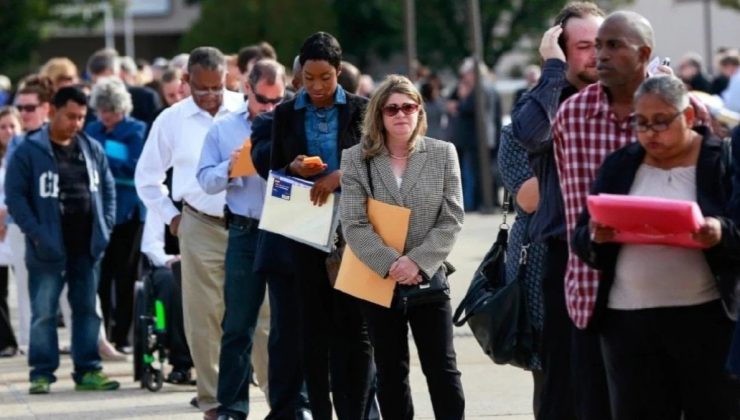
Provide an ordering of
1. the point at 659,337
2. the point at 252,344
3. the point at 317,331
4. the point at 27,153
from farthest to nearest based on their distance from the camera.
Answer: the point at 27,153, the point at 252,344, the point at 317,331, the point at 659,337

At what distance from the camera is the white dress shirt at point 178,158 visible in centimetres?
933

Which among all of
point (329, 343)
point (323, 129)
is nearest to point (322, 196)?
point (323, 129)

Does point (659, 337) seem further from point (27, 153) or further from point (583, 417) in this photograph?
point (27, 153)

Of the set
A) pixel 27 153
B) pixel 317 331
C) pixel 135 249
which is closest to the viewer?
pixel 317 331

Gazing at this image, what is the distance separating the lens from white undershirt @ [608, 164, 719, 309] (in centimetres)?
571

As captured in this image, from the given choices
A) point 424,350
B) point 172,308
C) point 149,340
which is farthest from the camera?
point 172,308

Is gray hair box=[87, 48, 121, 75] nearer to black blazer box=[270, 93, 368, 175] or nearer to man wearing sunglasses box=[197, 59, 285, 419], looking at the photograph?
man wearing sunglasses box=[197, 59, 285, 419]

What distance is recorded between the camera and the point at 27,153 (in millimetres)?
10688

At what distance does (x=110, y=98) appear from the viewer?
40.1 feet

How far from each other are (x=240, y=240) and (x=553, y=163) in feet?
8.49

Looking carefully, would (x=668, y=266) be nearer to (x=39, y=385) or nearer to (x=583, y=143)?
(x=583, y=143)

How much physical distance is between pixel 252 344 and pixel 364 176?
6.21 ft

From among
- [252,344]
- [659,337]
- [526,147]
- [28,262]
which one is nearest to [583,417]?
[659,337]

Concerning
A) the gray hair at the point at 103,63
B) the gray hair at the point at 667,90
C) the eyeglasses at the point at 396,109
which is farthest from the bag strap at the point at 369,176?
the gray hair at the point at 103,63
